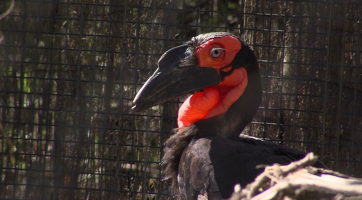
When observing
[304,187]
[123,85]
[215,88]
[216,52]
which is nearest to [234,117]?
[215,88]

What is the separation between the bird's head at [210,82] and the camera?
2234mm

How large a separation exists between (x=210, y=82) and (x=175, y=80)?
0.19 meters

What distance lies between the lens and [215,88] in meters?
2.31

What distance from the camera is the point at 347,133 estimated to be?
321 centimetres


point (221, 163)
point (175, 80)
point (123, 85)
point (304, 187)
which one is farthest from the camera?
point (123, 85)

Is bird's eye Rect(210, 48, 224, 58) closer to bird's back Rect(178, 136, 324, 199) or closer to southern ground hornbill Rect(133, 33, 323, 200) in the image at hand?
southern ground hornbill Rect(133, 33, 323, 200)

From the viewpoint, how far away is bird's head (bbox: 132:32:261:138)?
2.23m

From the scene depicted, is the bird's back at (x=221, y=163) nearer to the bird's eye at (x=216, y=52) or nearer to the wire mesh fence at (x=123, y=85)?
the bird's eye at (x=216, y=52)

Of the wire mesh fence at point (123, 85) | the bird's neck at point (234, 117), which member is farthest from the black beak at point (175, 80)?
the wire mesh fence at point (123, 85)

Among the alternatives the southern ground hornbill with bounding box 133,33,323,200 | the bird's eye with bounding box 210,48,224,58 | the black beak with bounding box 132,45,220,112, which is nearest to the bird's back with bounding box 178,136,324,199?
the southern ground hornbill with bounding box 133,33,323,200

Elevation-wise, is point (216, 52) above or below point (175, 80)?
above

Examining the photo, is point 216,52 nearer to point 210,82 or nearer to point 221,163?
point 210,82

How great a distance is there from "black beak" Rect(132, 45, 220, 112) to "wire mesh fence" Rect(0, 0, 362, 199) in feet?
2.72

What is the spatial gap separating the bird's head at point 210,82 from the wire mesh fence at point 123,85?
2.69 feet
